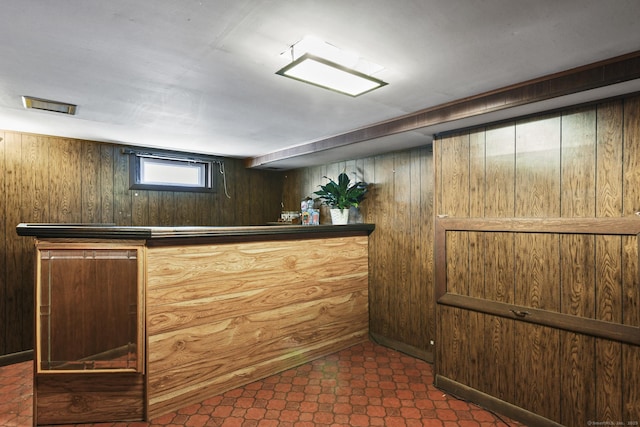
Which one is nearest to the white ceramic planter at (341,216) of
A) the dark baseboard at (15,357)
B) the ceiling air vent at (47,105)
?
the ceiling air vent at (47,105)

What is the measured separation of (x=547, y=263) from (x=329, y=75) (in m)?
1.94

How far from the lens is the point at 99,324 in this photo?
2332 millimetres

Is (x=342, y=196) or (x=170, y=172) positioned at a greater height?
(x=170, y=172)

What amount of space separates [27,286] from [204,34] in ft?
11.2

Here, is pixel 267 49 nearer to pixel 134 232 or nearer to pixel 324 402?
pixel 134 232

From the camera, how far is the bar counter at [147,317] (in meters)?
2.31

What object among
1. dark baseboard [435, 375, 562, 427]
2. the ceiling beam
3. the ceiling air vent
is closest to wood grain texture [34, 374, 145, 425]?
the ceiling air vent

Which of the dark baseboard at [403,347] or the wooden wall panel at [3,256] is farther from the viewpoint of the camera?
the dark baseboard at [403,347]

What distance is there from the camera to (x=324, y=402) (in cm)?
264

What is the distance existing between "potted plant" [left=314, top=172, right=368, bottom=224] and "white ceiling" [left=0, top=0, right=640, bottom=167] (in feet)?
3.81

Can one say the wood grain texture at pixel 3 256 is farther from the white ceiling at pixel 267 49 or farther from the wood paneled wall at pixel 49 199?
the white ceiling at pixel 267 49

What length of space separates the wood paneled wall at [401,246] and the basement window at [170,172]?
1.97m

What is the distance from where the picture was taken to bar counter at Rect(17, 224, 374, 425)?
7.57ft

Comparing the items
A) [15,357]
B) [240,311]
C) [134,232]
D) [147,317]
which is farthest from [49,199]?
[240,311]
